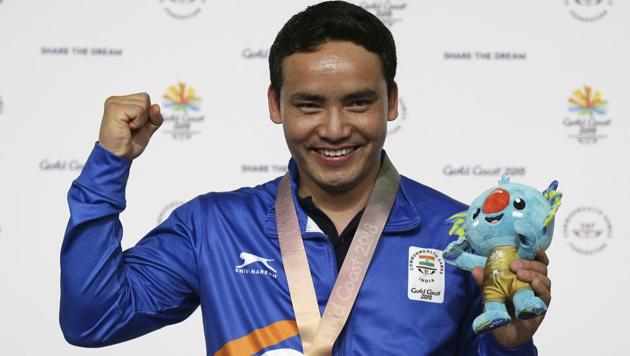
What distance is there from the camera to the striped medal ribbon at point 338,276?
1.71 m

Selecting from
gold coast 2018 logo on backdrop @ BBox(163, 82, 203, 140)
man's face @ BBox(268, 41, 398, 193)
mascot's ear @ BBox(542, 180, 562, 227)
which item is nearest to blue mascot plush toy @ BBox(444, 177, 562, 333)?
mascot's ear @ BBox(542, 180, 562, 227)

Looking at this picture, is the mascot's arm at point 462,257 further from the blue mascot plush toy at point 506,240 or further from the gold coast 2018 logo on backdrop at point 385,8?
the gold coast 2018 logo on backdrop at point 385,8

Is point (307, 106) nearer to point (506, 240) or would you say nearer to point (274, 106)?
point (274, 106)

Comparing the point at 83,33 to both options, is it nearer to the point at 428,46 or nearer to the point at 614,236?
the point at 428,46

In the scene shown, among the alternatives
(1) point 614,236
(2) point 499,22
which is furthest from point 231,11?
(1) point 614,236

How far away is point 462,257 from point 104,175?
0.60m

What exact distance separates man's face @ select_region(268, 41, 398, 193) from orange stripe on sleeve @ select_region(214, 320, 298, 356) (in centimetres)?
27

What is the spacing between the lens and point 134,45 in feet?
11.2

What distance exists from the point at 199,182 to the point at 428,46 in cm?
90

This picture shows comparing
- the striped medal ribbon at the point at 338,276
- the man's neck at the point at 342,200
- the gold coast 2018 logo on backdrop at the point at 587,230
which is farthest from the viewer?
the gold coast 2018 logo on backdrop at the point at 587,230

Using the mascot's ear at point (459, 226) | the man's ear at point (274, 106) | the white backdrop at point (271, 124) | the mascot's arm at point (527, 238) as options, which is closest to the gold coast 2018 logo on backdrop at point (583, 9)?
the white backdrop at point (271, 124)

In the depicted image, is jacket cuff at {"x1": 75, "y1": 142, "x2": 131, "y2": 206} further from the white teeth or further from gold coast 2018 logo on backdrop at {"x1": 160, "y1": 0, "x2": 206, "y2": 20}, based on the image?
gold coast 2018 logo on backdrop at {"x1": 160, "y1": 0, "x2": 206, "y2": 20}

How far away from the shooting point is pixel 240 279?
177 centimetres

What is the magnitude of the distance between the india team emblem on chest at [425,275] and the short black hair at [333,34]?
32cm
